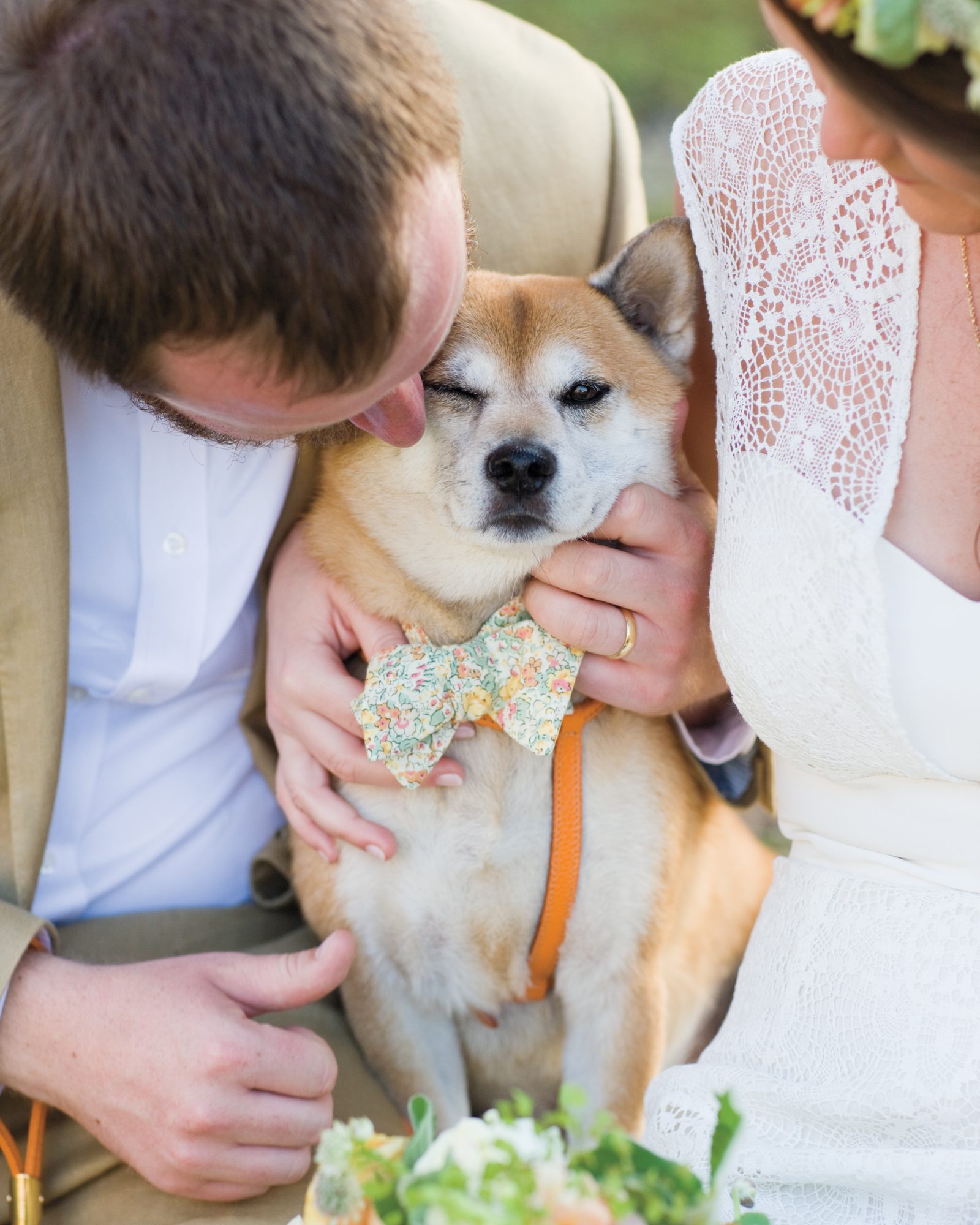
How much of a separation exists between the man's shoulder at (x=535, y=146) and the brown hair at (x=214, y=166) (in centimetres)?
70

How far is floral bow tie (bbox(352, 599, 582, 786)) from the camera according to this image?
4.38ft

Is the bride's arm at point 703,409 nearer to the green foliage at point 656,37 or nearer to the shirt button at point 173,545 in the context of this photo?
the shirt button at point 173,545

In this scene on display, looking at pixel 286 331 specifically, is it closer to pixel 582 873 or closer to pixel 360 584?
pixel 360 584

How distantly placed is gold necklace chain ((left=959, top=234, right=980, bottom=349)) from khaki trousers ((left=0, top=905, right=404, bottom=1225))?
3.46ft

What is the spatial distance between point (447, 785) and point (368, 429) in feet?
1.42

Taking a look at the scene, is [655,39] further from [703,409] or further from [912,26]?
[912,26]

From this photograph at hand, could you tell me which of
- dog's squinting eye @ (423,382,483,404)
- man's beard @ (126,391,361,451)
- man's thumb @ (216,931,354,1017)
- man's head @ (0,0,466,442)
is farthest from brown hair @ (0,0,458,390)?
man's thumb @ (216,931,354,1017)

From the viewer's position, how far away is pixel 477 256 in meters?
1.68

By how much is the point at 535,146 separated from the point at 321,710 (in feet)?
2.75

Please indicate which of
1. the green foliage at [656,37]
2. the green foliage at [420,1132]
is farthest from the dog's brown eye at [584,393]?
the green foliage at [656,37]

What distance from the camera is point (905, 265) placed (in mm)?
1147

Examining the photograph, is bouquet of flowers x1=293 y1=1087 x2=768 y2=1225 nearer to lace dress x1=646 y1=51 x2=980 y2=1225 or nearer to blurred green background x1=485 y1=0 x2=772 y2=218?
lace dress x1=646 y1=51 x2=980 y2=1225

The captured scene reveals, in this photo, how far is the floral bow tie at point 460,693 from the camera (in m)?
1.33

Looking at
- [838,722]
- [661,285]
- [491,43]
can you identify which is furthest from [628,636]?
[491,43]
